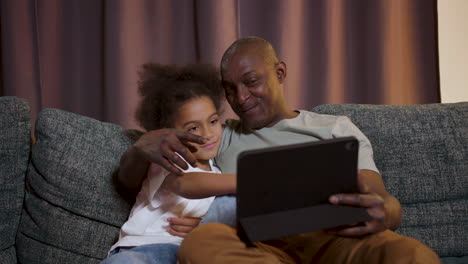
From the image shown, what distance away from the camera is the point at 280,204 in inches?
34.5

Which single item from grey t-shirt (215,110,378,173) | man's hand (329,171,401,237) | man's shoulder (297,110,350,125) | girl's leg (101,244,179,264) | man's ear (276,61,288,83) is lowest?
girl's leg (101,244,179,264)

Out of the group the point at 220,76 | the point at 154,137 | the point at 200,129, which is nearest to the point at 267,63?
the point at 220,76

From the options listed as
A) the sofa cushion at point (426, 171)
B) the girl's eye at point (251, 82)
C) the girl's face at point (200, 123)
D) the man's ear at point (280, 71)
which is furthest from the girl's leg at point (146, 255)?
the sofa cushion at point (426, 171)

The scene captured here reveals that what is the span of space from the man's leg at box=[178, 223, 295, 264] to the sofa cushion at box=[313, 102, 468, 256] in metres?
0.74

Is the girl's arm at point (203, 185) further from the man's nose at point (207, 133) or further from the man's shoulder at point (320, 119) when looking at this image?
the man's shoulder at point (320, 119)

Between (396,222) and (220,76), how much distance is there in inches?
28.2

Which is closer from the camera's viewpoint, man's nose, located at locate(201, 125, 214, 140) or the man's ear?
man's nose, located at locate(201, 125, 214, 140)

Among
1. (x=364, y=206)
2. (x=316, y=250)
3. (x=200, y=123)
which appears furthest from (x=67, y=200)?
(x=364, y=206)

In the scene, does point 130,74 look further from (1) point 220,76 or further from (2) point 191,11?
(1) point 220,76

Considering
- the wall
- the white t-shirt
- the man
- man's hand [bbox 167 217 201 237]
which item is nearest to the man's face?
the man

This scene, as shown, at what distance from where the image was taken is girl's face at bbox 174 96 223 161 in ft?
4.04

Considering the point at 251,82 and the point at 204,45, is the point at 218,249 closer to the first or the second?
the point at 251,82

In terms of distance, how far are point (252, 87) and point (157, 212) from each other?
476mm

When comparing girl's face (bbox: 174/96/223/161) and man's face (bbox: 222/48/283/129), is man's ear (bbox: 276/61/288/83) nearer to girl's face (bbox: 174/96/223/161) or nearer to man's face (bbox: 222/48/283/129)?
man's face (bbox: 222/48/283/129)
